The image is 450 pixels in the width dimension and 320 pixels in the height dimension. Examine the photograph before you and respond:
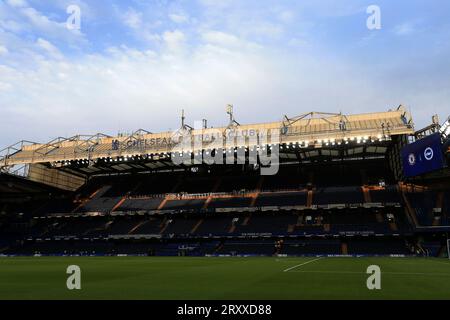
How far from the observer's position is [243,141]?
5275 centimetres

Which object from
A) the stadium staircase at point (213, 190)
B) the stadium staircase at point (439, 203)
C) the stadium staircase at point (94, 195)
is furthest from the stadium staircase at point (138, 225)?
the stadium staircase at point (439, 203)

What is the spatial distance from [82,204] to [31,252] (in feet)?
41.6

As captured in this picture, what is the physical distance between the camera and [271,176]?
6831 cm

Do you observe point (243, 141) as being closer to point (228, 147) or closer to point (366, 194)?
point (228, 147)

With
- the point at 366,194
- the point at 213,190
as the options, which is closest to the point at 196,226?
the point at 213,190

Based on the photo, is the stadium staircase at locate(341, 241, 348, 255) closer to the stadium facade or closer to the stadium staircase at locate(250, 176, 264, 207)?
the stadium facade

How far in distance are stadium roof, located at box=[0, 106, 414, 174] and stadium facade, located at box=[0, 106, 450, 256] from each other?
18 cm

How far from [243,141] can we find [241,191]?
1417 centimetres

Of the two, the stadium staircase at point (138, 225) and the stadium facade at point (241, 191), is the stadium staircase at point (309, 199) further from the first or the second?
the stadium staircase at point (138, 225)

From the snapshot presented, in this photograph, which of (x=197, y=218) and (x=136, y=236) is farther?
(x=197, y=218)

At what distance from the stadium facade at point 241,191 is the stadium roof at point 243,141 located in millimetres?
182

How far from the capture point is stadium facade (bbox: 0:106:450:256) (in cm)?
4959
